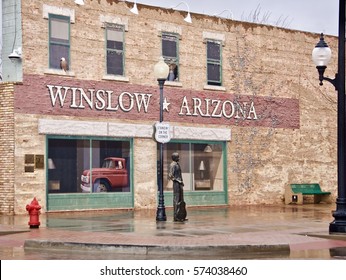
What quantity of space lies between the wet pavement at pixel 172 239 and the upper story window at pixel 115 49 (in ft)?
25.6

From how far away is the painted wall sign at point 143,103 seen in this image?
26.8 meters

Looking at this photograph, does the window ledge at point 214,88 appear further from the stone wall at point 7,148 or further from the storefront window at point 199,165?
the stone wall at point 7,148

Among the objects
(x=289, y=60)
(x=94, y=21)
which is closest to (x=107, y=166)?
(x=94, y=21)

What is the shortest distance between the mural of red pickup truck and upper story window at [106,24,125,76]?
11.4 ft

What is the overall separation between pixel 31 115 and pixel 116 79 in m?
3.97

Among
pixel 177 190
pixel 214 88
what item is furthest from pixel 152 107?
pixel 177 190

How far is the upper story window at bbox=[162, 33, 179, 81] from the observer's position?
3039 centimetres

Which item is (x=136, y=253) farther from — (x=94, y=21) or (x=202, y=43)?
(x=202, y=43)

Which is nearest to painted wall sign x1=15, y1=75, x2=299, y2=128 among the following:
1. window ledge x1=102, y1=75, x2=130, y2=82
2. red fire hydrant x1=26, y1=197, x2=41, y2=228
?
window ledge x1=102, y1=75, x2=130, y2=82

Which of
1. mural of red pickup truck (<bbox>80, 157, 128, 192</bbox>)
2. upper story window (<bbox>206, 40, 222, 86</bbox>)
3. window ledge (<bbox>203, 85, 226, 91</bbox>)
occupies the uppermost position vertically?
upper story window (<bbox>206, 40, 222, 86</bbox>)

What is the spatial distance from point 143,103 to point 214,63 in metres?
4.17

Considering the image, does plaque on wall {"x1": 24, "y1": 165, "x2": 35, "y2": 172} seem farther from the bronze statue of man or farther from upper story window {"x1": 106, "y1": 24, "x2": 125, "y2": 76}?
the bronze statue of man

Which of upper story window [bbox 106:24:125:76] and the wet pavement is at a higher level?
upper story window [bbox 106:24:125:76]

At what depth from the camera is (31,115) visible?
26438 millimetres
